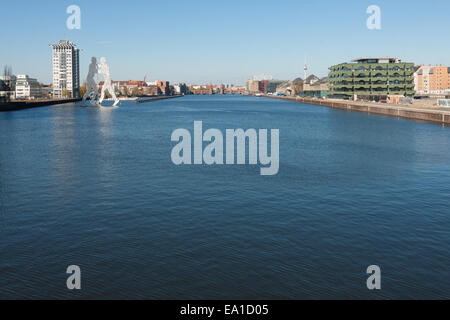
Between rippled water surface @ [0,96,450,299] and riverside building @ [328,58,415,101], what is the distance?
121253 millimetres

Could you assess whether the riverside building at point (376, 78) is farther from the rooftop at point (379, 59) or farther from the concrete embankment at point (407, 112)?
the concrete embankment at point (407, 112)

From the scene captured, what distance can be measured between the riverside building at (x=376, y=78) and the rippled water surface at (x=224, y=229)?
121253 mm

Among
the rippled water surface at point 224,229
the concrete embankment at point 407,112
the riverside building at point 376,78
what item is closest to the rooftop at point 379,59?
the riverside building at point 376,78

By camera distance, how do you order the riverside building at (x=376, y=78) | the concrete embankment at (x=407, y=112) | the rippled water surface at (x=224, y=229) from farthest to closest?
1. the riverside building at (x=376, y=78)
2. the concrete embankment at (x=407, y=112)
3. the rippled water surface at (x=224, y=229)

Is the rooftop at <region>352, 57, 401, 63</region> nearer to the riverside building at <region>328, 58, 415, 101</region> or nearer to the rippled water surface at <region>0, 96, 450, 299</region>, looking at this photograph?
the riverside building at <region>328, 58, 415, 101</region>

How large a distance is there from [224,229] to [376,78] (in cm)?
14546

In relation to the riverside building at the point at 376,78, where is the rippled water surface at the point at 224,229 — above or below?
A: below

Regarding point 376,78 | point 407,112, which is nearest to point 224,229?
point 407,112

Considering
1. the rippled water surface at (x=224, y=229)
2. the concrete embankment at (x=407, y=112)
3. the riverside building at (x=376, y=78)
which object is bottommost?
the rippled water surface at (x=224, y=229)

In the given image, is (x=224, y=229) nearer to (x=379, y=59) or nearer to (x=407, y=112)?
(x=407, y=112)

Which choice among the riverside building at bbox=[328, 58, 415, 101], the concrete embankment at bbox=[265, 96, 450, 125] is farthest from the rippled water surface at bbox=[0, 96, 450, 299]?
the riverside building at bbox=[328, 58, 415, 101]

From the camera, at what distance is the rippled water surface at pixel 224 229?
14.6 metres

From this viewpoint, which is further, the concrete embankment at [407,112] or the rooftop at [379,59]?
the rooftop at [379,59]

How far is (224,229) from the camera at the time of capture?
2006 cm
